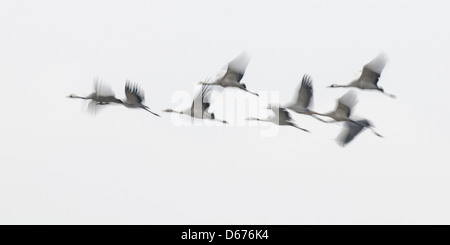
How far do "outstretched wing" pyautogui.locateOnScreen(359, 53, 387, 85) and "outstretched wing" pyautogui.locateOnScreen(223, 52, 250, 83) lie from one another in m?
3.77

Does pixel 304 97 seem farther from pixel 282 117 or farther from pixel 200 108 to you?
pixel 200 108

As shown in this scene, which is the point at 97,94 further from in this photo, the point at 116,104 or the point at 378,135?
the point at 378,135

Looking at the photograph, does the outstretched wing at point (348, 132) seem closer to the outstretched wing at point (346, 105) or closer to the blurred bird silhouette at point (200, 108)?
the outstretched wing at point (346, 105)

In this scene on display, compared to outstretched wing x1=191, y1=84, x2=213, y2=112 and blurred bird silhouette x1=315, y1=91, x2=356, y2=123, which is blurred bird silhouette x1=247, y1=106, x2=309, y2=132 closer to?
blurred bird silhouette x1=315, y1=91, x2=356, y2=123

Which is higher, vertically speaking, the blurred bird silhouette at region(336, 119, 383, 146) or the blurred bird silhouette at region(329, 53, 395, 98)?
the blurred bird silhouette at region(329, 53, 395, 98)

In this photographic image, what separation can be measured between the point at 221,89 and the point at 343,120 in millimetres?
4350

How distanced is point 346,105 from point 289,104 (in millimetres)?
2329

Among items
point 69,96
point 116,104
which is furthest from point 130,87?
point 69,96

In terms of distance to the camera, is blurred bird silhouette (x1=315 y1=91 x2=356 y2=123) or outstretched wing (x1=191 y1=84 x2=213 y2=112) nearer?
outstretched wing (x1=191 y1=84 x2=213 y2=112)

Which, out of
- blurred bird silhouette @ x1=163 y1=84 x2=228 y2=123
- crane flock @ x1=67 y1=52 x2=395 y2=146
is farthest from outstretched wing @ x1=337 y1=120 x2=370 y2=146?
blurred bird silhouette @ x1=163 y1=84 x2=228 y2=123

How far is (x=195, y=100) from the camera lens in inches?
2405

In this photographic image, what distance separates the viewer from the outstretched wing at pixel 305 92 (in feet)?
198

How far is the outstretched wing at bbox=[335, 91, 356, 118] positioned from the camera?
62250 mm

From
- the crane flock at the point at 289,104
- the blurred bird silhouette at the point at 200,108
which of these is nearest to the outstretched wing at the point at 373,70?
the crane flock at the point at 289,104
